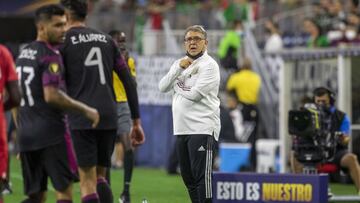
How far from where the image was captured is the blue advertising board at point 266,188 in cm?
1326

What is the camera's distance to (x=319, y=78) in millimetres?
20781

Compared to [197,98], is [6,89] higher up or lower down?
higher up

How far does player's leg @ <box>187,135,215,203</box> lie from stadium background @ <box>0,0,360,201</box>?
822 cm

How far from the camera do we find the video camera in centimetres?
1548

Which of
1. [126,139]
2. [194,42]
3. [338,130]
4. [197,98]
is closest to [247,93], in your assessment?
[338,130]

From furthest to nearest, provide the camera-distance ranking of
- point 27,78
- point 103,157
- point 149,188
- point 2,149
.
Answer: point 149,188 < point 103,157 < point 27,78 < point 2,149

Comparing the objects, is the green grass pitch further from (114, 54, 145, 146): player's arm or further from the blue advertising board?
(114, 54, 145, 146): player's arm

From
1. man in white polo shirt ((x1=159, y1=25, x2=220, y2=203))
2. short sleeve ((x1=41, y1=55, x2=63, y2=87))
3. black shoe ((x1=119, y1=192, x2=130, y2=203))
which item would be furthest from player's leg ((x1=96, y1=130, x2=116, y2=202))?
black shoe ((x1=119, y1=192, x2=130, y2=203))

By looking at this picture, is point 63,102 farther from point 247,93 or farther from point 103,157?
point 247,93

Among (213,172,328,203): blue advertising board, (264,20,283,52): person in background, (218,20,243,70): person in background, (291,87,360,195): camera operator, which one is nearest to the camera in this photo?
(213,172,328,203): blue advertising board

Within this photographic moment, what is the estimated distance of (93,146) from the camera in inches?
420

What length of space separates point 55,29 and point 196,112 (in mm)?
2644

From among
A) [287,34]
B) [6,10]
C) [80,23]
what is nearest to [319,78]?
[287,34]

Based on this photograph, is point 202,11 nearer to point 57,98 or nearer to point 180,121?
point 180,121
